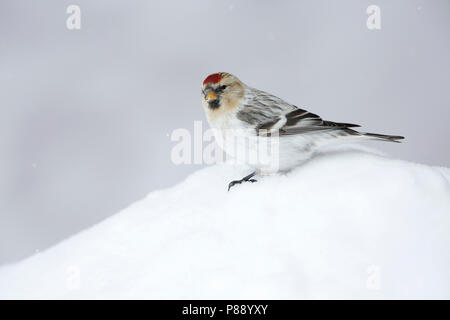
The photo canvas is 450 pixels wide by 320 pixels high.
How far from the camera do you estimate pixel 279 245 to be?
176cm

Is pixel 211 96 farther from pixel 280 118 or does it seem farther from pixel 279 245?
pixel 279 245

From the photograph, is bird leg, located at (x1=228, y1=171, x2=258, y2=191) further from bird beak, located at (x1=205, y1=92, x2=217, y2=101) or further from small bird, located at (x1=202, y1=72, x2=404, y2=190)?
bird beak, located at (x1=205, y1=92, x2=217, y2=101)

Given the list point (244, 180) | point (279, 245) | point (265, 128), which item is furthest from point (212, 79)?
point (279, 245)

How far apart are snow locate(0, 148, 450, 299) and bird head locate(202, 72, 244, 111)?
0.56 meters

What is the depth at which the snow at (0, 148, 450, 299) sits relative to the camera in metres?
1.55

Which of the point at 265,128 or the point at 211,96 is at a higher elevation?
the point at 211,96

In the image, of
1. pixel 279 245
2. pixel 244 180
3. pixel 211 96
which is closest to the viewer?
pixel 279 245

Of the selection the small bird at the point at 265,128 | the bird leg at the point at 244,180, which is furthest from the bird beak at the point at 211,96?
the bird leg at the point at 244,180

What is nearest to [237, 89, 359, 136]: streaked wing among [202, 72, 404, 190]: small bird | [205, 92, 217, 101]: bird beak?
[202, 72, 404, 190]: small bird

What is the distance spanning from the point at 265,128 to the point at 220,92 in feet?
1.25

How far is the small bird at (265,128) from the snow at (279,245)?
13 centimetres

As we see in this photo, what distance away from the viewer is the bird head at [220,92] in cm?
254
